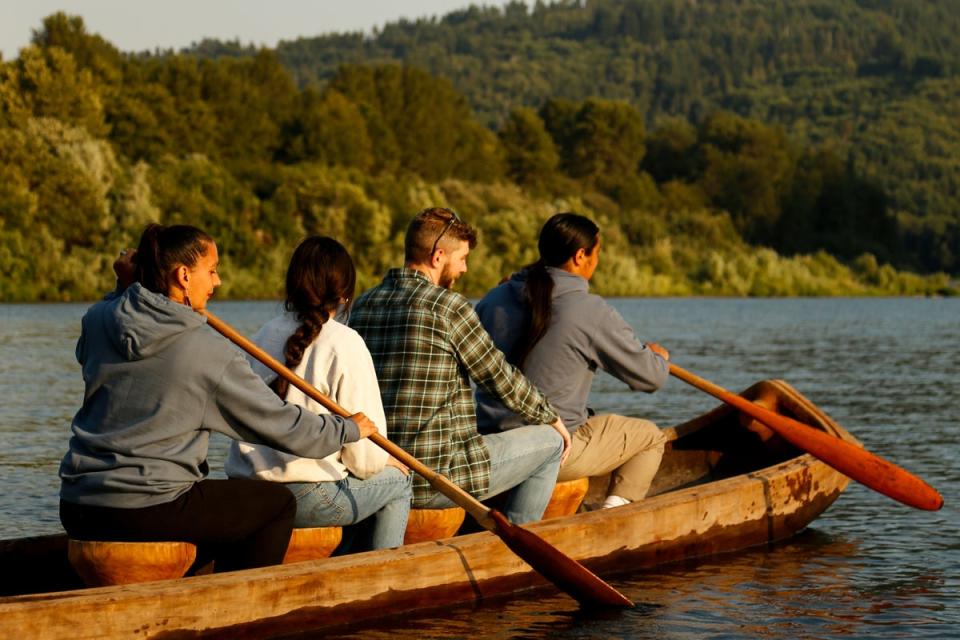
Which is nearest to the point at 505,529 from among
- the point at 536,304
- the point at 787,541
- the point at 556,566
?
the point at 556,566

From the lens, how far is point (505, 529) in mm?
6488

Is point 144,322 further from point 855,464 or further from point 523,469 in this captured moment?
point 855,464

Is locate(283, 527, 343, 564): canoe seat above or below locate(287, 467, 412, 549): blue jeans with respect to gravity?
below

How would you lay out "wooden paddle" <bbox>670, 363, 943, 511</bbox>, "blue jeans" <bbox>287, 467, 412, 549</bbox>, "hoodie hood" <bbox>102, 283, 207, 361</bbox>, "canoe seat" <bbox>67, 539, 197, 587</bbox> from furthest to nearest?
"wooden paddle" <bbox>670, 363, 943, 511</bbox> → "blue jeans" <bbox>287, 467, 412, 549</bbox> → "canoe seat" <bbox>67, 539, 197, 587</bbox> → "hoodie hood" <bbox>102, 283, 207, 361</bbox>

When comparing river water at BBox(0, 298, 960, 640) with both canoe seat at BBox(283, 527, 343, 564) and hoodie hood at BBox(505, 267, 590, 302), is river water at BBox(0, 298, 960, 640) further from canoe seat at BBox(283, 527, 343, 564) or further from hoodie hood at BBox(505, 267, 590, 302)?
hoodie hood at BBox(505, 267, 590, 302)

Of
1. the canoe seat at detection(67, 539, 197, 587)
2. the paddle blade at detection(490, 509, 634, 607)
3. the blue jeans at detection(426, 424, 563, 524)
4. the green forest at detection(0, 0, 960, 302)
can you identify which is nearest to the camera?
the canoe seat at detection(67, 539, 197, 587)

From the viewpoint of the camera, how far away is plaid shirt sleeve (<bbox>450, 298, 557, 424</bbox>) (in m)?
6.41

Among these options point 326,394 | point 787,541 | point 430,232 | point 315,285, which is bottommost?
point 787,541

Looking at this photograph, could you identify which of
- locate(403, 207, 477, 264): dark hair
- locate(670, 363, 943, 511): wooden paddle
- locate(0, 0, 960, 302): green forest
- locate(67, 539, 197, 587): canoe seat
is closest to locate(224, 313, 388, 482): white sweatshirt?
locate(67, 539, 197, 587): canoe seat

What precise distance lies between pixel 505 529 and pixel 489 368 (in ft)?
2.29

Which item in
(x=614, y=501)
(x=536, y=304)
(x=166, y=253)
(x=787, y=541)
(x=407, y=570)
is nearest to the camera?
(x=166, y=253)

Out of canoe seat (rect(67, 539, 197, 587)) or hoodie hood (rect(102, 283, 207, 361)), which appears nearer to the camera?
hoodie hood (rect(102, 283, 207, 361))

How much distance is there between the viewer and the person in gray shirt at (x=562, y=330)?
7.18 m

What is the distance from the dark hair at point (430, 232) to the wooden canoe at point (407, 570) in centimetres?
125
